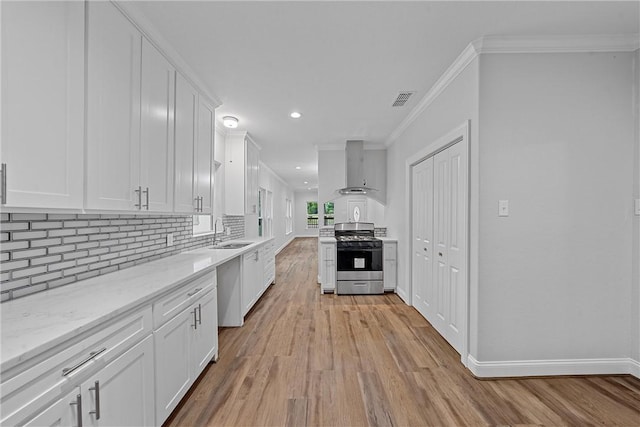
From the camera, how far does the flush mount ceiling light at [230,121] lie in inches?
154

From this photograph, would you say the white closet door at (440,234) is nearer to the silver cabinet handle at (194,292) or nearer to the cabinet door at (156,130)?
the silver cabinet handle at (194,292)

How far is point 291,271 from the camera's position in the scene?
662cm

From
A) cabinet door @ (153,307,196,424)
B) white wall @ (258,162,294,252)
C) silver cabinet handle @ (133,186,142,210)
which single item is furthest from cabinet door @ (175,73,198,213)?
white wall @ (258,162,294,252)

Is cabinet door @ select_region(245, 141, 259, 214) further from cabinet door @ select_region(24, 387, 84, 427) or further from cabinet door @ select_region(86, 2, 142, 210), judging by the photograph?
cabinet door @ select_region(24, 387, 84, 427)

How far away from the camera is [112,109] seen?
166cm

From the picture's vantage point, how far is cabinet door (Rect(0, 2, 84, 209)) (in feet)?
3.67

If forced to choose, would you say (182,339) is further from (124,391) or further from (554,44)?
(554,44)

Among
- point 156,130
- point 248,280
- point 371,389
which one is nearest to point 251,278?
point 248,280

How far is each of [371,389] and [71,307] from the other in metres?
1.92

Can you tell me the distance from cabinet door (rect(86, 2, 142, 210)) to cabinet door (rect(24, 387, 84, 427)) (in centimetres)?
87

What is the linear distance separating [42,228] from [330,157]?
4.49m

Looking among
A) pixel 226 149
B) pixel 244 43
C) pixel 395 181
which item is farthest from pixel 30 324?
pixel 395 181

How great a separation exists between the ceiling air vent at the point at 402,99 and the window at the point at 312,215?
11735 mm

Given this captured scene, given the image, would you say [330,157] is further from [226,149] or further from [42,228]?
[42,228]
